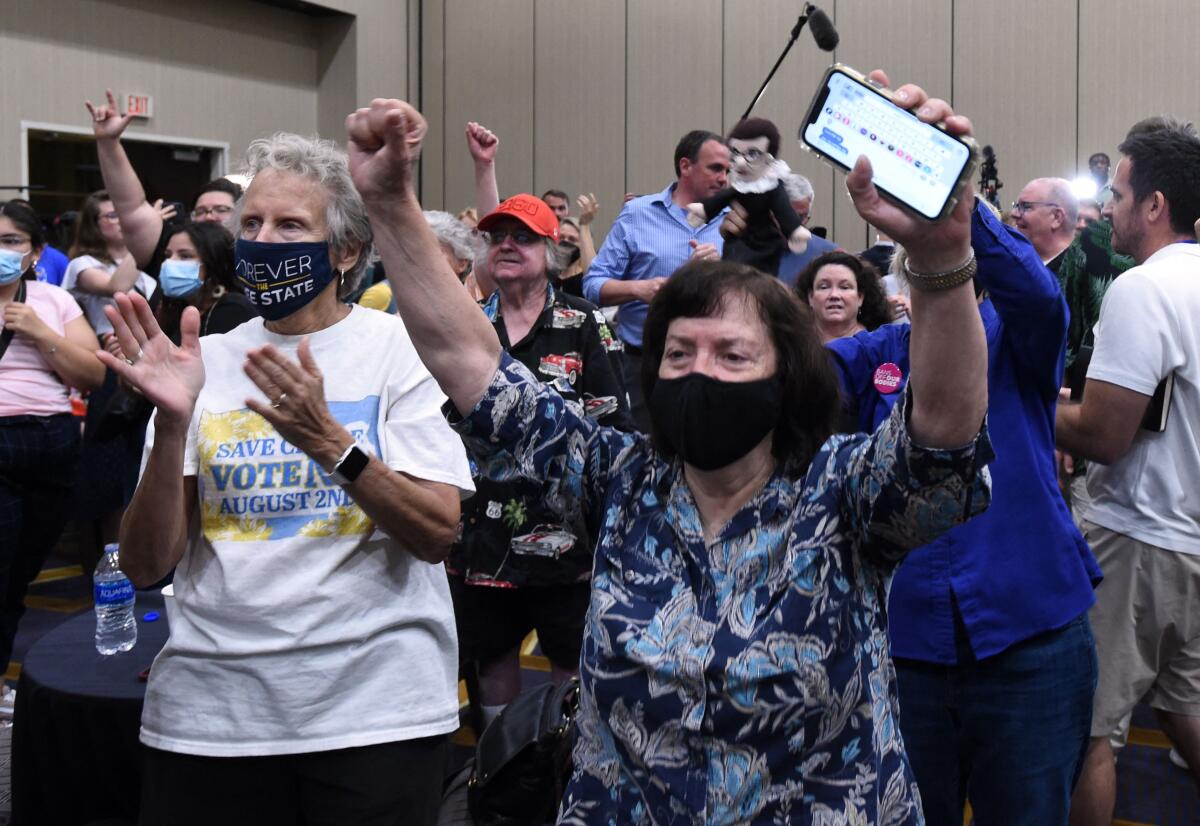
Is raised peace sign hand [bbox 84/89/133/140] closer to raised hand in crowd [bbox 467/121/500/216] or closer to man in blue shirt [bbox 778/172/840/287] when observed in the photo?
raised hand in crowd [bbox 467/121/500/216]

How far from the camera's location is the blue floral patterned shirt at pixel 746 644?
1.30 meters

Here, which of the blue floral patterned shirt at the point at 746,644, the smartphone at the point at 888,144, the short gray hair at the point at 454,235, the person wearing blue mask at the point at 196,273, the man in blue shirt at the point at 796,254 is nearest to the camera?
the smartphone at the point at 888,144

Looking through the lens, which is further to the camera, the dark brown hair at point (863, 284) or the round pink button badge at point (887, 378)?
the dark brown hair at point (863, 284)

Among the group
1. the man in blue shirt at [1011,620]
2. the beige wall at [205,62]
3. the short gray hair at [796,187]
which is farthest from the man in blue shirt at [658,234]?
the beige wall at [205,62]

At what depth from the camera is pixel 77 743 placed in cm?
223

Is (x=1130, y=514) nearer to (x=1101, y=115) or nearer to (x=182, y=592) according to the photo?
(x=182, y=592)

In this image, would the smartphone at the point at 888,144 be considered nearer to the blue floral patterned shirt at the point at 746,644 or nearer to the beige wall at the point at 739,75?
the blue floral patterned shirt at the point at 746,644

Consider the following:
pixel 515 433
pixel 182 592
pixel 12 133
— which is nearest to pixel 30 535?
pixel 182 592

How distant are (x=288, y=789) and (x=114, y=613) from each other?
100 centimetres

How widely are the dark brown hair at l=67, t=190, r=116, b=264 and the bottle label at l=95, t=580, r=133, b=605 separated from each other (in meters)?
3.67

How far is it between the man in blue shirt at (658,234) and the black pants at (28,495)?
2051 mm

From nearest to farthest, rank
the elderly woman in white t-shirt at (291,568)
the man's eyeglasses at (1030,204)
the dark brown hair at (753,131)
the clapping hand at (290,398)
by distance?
the clapping hand at (290,398) → the elderly woman in white t-shirt at (291,568) → the dark brown hair at (753,131) → the man's eyeglasses at (1030,204)

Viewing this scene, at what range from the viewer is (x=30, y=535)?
3.77m

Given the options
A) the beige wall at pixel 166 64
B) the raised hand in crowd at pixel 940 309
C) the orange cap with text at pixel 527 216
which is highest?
the beige wall at pixel 166 64
